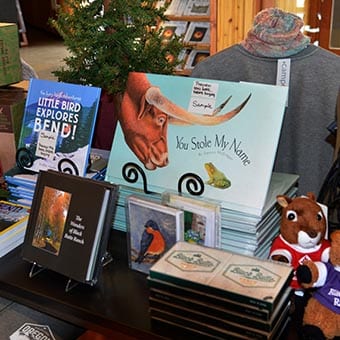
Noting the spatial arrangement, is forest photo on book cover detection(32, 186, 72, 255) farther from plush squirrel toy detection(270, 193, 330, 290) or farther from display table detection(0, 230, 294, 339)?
plush squirrel toy detection(270, 193, 330, 290)

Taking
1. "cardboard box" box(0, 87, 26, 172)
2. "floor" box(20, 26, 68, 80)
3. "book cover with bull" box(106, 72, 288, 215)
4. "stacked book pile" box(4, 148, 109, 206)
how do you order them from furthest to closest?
"floor" box(20, 26, 68, 80)
"cardboard box" box(0, 87, 26, 172)
"stacked book pile" box(4, 148, 109, 206)
"book cover with bull" box(106, 72, 288, 215)

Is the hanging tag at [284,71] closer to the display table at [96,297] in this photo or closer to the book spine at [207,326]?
the display table at [96,297]

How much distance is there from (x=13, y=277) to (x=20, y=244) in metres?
0.13

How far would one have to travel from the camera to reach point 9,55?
172 centimetres

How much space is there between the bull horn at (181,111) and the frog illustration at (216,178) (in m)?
0.09

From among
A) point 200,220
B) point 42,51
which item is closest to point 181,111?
point 200,220

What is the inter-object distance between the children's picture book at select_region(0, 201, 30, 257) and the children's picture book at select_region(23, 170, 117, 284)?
85mm

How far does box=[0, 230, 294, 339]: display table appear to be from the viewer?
3.07ft

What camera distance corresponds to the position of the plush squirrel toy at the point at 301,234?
3.01 ft

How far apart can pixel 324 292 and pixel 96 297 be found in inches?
16.7

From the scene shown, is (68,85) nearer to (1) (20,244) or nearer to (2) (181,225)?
(1) (20,244)

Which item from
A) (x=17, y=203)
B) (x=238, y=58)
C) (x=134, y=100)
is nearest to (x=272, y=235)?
(x=134, y=100)

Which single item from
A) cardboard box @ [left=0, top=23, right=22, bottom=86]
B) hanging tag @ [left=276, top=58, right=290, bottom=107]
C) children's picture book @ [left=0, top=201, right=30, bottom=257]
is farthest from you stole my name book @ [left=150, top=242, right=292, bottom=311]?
cardboard box @ [left=0, top=23, right=22, bottom=86]

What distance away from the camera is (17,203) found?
4.39 ft
